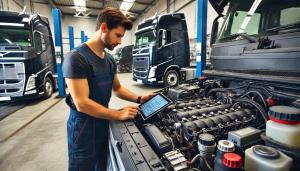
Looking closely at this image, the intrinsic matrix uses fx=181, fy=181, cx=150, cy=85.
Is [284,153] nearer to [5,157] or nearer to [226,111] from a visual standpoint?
[226,111]

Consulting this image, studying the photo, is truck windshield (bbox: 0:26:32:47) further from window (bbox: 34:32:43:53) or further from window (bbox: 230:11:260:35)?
window (bbox: 230:11:260:35)

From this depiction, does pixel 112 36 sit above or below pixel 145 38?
below

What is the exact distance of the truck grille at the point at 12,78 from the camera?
183 inches

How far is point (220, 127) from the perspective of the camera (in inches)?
46.1

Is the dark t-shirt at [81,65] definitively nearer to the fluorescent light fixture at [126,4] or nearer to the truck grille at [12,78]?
the truck grille at [12,78]

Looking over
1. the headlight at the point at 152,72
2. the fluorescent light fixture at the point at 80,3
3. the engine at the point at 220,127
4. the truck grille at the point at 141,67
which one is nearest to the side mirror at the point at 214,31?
the engine at the point at 220,127

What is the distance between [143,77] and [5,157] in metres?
4.96

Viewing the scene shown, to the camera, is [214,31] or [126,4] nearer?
[214,31]

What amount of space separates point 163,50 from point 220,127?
5.58m

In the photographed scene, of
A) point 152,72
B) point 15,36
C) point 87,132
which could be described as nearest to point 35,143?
point 87,132

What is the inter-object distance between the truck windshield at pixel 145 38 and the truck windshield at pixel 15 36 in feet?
12.6

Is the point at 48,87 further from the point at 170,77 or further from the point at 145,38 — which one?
the point at 170,77

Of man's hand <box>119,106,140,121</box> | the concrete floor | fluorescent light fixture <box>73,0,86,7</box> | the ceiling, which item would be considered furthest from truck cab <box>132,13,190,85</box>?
fluorescent light fixture <box>73,0,86,7</box>

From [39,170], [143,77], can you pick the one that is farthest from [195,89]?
[143,77]
